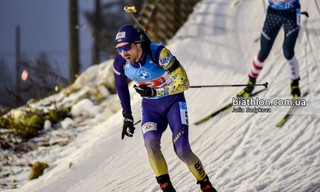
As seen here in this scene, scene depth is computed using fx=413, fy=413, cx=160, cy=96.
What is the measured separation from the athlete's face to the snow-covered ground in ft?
6.13

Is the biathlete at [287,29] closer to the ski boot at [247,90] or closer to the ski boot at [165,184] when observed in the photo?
the ski boot at [247,90]

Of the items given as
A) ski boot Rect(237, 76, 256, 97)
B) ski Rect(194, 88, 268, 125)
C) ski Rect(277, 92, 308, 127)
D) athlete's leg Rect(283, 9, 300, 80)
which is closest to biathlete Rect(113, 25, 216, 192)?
ski Rect(277, 92, 308, 127)

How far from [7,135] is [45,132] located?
75 centimetres

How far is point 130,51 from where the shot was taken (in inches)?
171

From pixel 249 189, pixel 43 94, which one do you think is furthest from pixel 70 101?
pixel 249 189

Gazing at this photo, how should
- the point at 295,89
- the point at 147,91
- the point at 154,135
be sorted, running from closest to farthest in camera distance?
1. the point at 154,135
2. the point at 147,91
3. the point at 295,89

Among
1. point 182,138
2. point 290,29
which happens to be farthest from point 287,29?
point 182,138

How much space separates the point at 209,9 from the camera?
1265cm

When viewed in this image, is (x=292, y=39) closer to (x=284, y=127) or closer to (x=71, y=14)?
(x=284, y=127)

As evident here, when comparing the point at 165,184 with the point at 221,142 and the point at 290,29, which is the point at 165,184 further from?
the point at 290,29

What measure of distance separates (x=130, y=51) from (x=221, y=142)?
8.69 ft

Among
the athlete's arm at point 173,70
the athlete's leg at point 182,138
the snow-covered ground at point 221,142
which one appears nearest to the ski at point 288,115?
the snow-covered ground at point 221,142

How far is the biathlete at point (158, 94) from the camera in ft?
14.2

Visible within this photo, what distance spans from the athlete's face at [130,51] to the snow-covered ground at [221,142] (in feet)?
6.13
